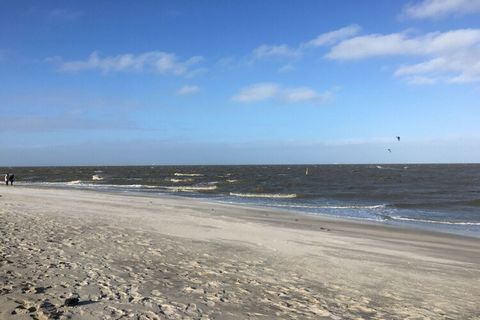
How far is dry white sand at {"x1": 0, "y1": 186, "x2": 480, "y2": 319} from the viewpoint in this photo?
6.28 metres

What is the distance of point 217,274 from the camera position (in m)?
8.41

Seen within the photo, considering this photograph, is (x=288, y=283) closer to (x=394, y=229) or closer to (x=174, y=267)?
(x=174, y=267)

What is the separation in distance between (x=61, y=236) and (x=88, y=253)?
2313 millimetres

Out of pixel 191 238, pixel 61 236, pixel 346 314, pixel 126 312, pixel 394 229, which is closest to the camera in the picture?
pixel 126 312

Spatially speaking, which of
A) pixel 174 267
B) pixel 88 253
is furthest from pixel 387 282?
pixel 88 253

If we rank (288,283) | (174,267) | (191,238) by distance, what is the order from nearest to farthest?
(288,283) → (174,267) → (191,238)

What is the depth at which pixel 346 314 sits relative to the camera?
6.60 m

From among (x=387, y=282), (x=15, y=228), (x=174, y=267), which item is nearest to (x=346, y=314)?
(x=387, y=282)

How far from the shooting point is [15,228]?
1185cm

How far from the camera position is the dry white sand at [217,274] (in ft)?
20.6

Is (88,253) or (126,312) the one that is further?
(88,253)

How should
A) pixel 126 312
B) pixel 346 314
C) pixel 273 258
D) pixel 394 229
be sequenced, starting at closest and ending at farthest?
pixel 126 312
pixel 346 314
pixel 273 258
pixel 394 229

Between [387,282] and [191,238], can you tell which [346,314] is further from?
[191,238]

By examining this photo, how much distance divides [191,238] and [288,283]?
5.29 meters
